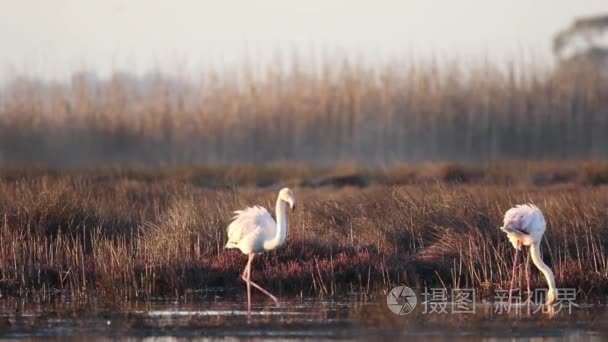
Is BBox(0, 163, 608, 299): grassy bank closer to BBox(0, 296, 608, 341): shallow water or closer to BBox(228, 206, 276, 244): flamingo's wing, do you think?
BBox(228, 206, 276, 244): flamingo's wing

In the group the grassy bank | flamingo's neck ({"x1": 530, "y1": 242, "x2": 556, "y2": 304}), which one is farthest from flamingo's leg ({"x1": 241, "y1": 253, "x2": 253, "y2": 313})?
flamingo's neck ({"x1": 530, "y1": 242, "x2": 556, "y2": 304})

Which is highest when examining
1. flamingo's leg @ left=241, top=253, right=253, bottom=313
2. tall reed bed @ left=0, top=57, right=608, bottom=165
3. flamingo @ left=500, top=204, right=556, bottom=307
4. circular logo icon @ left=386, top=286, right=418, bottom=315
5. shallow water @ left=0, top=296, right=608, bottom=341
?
tall reed bed @ left=0, top=57, right=608, bottom=165

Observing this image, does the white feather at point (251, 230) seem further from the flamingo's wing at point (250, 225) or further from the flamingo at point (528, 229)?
the flamingo at point (528, 229)

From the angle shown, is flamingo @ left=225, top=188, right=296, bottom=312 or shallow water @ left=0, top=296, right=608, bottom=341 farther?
flamingo @ left=225, top=188, right=296, bottom=312

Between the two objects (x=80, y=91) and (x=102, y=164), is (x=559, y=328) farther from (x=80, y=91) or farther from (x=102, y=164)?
(x=80, y=91)

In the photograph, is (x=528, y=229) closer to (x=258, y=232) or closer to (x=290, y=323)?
(x=258, y=232)

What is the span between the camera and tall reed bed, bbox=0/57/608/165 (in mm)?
20406

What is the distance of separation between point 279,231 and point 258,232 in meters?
0.29

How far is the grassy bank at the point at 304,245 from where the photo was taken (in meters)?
11.6

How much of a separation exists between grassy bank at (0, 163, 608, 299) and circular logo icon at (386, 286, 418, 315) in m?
0.24

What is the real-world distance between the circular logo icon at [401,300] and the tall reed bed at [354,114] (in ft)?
30.8

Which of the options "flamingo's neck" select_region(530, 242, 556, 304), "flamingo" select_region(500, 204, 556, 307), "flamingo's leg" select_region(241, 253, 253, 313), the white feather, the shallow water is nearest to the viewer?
the shallow water

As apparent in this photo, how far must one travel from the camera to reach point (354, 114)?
21984 millimetres

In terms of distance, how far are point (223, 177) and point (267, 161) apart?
48.9 inches
